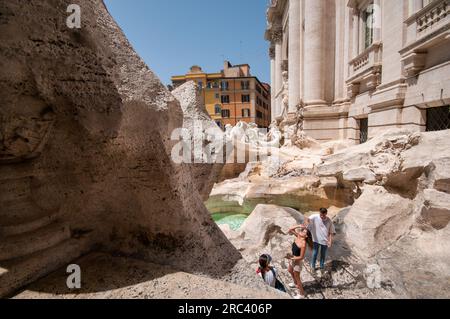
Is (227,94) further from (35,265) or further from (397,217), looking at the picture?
(35,265)

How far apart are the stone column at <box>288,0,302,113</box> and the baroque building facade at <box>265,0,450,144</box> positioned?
0.18 feet

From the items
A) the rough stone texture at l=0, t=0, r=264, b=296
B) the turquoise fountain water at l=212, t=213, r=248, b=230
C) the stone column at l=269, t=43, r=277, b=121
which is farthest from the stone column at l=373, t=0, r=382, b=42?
the stone column at l=269, t=43, r=277, b=121

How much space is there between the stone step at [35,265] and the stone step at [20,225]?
154mm

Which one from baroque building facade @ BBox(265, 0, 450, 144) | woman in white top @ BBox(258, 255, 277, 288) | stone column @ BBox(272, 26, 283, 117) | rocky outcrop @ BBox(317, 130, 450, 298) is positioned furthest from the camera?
stone column @ BBox(272, 26, 283, 117)

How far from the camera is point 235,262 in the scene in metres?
2.00

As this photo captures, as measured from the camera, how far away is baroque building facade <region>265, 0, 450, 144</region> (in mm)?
6047

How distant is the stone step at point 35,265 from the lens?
126 cm

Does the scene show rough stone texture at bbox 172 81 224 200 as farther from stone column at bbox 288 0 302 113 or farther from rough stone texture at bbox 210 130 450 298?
stone column at bbox 288 0 302 113

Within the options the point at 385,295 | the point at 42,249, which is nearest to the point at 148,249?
the point at 42,249

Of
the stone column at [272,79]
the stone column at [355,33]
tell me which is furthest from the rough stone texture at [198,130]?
the stone column at [272,79]

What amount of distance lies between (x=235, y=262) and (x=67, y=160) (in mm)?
1459

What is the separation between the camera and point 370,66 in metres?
8.75

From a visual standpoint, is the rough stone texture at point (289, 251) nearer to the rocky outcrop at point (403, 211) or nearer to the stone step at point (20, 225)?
the rocky outcrop at point (403, 211)
